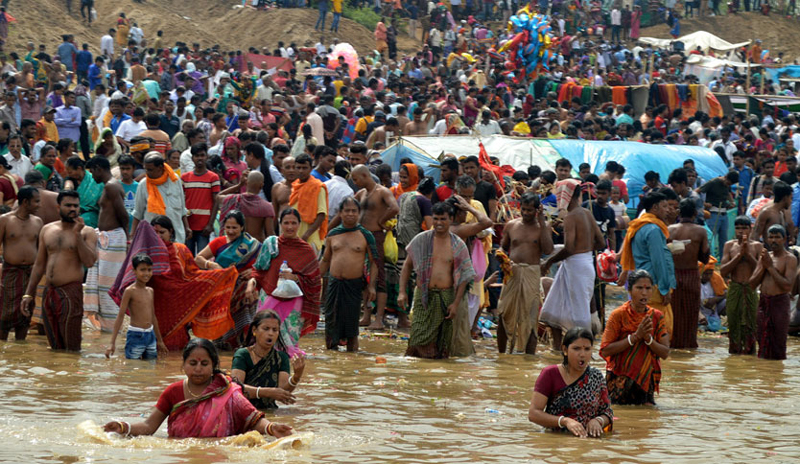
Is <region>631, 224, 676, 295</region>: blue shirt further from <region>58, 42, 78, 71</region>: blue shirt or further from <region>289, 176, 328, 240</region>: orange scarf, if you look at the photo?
<region>58, 42, 78, 71</region>: blue shirt

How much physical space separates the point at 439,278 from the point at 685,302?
280 cm

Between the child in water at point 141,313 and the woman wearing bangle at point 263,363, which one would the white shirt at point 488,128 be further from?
the woman wearing bangle at point 263,363

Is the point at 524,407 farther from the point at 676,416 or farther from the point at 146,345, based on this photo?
the point at 146,345

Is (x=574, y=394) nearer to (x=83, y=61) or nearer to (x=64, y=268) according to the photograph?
(x=64, y=268)

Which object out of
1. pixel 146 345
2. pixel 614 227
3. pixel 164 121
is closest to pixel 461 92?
pixel 164 121

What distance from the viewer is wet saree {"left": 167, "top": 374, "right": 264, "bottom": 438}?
6035 mm

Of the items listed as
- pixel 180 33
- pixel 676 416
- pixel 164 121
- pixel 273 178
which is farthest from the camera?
pixel 180 33

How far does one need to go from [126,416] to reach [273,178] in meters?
5.92

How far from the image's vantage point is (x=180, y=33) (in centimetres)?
3706

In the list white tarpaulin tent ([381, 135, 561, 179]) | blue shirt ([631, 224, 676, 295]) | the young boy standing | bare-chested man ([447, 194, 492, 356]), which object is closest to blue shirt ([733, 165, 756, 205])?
white tarpaulin tent ([381, 135, 561, 179])

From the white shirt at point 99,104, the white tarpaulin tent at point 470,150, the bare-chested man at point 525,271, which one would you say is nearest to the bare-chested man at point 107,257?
the bare-chested man at point 525,271

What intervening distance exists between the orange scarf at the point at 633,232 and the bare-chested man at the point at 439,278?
1.94m

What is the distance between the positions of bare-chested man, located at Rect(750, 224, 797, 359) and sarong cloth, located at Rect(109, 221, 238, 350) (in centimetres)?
485

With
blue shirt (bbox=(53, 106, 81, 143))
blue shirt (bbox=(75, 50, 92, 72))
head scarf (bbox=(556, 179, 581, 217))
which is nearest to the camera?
head scarf (bbox=(556, 179, 581, 217))
